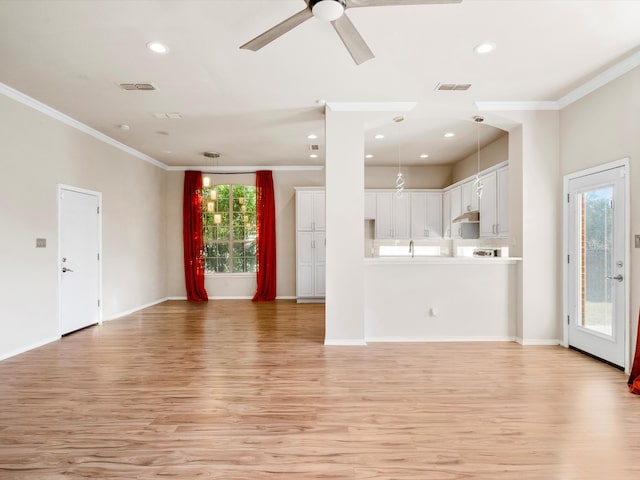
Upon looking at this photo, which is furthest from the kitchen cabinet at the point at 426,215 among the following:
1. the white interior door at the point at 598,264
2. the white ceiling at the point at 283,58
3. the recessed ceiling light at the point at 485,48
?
the recessed ceiling light at the point at 485,48

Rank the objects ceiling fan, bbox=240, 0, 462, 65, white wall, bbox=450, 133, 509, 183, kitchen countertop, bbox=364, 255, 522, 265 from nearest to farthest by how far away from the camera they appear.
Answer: ceiling fan, bbox=240, 0, 462, 65
kitchen countertop, bbox=364, 255, 522, 265
white wall, bbox=450, 133, 509, 183

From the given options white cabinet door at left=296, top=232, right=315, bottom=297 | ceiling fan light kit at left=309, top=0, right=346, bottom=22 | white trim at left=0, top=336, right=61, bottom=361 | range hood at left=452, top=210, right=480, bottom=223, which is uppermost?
ceiling fan light kit at left=309, top=0, right=346, bottom=22

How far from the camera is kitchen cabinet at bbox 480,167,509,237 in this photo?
498cm

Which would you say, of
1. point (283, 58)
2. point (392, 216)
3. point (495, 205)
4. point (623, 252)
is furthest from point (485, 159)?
point (283, 58)

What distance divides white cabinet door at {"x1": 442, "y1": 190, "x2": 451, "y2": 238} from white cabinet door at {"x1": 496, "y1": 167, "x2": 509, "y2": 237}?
6.59ft

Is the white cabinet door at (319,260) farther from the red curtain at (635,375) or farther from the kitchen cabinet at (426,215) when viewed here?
the red curtain at (635,375)

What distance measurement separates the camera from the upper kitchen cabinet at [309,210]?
7312 mm

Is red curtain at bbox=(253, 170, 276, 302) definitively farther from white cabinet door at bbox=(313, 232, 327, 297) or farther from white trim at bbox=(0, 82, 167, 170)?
white trim at bbox=(0, 82, 167, 170)

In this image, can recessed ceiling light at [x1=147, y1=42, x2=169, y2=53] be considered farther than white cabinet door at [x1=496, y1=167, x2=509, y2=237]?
No

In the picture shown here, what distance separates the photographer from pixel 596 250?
3732mm

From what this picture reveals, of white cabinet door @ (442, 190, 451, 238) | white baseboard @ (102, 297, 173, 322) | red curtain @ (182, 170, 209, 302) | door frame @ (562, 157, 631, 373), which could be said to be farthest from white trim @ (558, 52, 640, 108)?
white baseboard @ (102, 297, 173, 322)

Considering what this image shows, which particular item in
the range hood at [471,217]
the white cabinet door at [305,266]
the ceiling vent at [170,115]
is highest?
the ceiling vent at [170,115]

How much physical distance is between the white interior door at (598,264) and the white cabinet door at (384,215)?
367 centimetres

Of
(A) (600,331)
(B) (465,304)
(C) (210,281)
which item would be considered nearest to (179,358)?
(B) (465,304)
